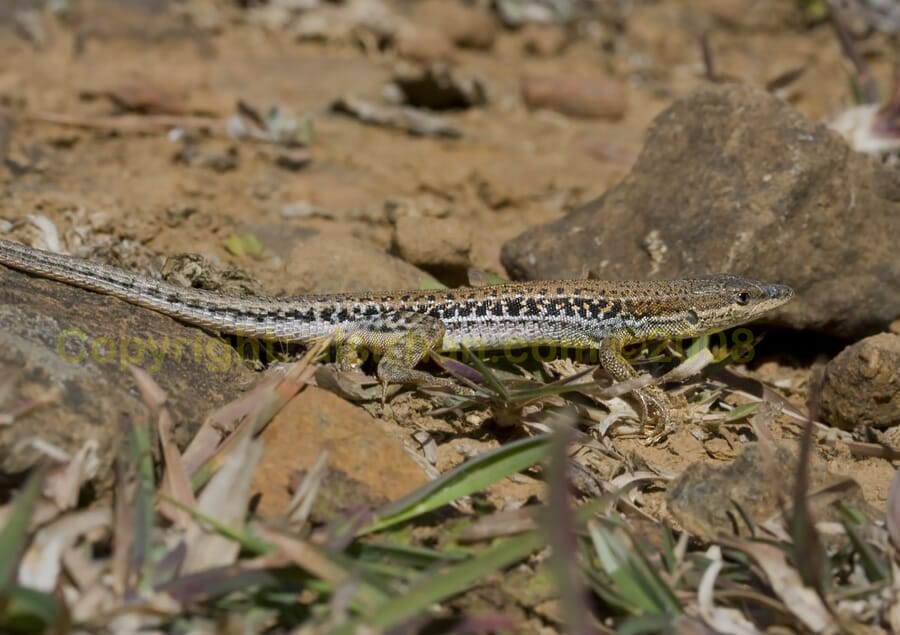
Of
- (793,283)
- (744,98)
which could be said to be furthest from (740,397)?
(744,98)

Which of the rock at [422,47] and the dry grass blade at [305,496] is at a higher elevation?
the rock at [422,47]

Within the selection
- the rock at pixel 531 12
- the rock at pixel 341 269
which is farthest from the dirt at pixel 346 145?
the rock at pixel 531 12

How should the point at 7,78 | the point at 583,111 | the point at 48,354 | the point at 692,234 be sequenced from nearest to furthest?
the point at 48,354
the point at 692,234
the point at 7,78
the point at 583,111

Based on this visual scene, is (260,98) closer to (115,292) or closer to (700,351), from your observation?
(115,292)

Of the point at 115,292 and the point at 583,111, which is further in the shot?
the point at 583,111

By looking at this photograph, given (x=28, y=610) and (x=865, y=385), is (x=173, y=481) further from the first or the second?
(x=865, y=385)

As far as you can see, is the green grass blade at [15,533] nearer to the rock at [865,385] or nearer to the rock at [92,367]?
the rock at [92,367]
